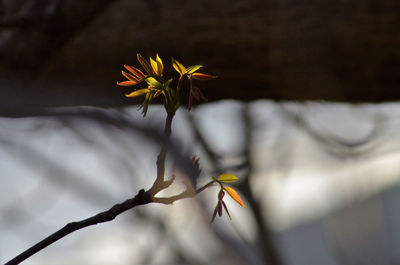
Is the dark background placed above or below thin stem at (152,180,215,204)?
above

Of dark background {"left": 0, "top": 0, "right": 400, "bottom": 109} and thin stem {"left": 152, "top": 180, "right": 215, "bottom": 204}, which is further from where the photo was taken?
dark background {"left": 0, "top": 0, "right": 400, "bottom": 109}

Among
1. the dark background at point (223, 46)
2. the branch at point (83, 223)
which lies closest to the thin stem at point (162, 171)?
Result: the branch at point (83, 223)

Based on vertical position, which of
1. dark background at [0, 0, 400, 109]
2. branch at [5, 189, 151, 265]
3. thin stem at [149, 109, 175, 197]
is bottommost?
branch at [5, 189, 151, 265]

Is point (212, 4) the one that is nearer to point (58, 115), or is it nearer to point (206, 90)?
point (206, 90)

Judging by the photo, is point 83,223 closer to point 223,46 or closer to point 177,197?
point 177,197

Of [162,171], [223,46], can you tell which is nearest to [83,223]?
[162,171]

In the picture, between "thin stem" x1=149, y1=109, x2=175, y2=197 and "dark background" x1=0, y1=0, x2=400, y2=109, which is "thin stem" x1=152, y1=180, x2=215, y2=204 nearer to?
"thin stem" x1=149, y1=109, x2=175, y2=197

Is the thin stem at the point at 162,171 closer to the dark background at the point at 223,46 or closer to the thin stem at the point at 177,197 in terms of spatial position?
the thin stem at the point at 177,197

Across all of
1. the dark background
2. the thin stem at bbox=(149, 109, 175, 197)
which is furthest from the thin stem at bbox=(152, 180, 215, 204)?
the dark background

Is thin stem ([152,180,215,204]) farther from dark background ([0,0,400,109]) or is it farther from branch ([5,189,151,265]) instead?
dark background ([0,0,400,109])

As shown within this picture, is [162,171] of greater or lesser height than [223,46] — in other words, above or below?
below
